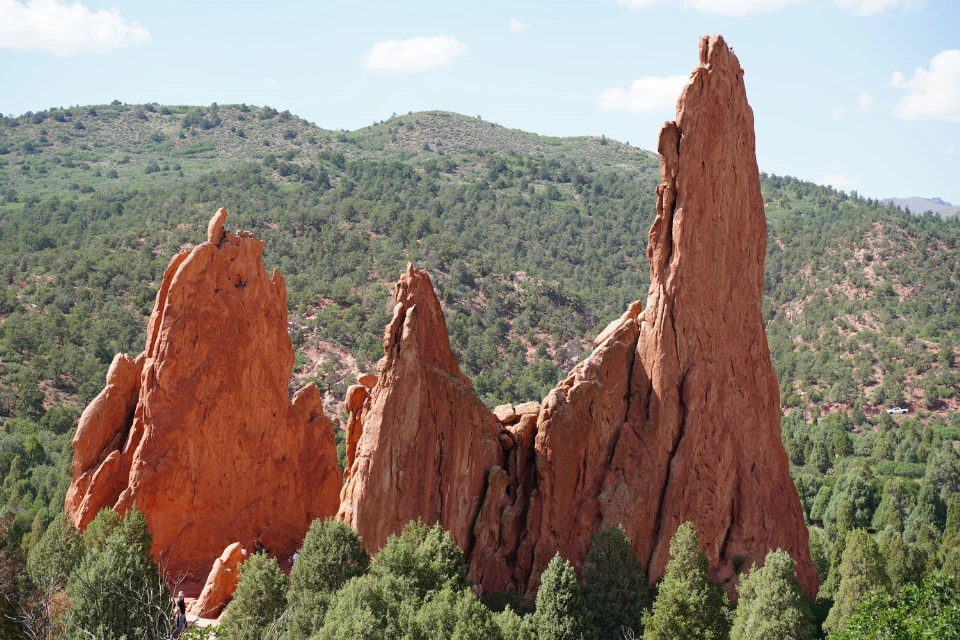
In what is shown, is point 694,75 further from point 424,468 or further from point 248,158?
point 248,158

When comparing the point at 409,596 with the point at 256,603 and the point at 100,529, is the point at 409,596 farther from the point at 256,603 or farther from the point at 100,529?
the point at 100,529

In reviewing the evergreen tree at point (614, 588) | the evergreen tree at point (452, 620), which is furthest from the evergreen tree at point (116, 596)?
the evergreen tree at point (614, 588)

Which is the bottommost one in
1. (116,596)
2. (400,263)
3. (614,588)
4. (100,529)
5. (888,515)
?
(888,515)

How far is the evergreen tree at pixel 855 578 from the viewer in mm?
34719

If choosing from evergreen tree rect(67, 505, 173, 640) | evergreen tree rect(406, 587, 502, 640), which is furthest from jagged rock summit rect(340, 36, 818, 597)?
evergreen tree rect(67, 505, 173, 640)

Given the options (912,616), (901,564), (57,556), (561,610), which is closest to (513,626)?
(561,610)

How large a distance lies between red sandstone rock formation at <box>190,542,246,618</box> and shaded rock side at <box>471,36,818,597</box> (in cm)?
824

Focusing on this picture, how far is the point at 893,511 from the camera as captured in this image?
68.2m

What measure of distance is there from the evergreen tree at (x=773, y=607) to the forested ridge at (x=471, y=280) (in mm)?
13765

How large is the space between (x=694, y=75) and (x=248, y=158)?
136m

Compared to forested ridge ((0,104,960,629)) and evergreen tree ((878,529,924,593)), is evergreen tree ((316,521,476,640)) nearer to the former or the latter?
forested ridge ((0,104,960,629))

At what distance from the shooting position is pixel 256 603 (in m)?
30.3

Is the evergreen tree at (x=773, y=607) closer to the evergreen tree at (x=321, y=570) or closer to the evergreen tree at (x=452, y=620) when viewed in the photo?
the evergreen tree at (x=452, y=620)

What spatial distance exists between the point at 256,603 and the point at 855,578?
20360 millimetres
